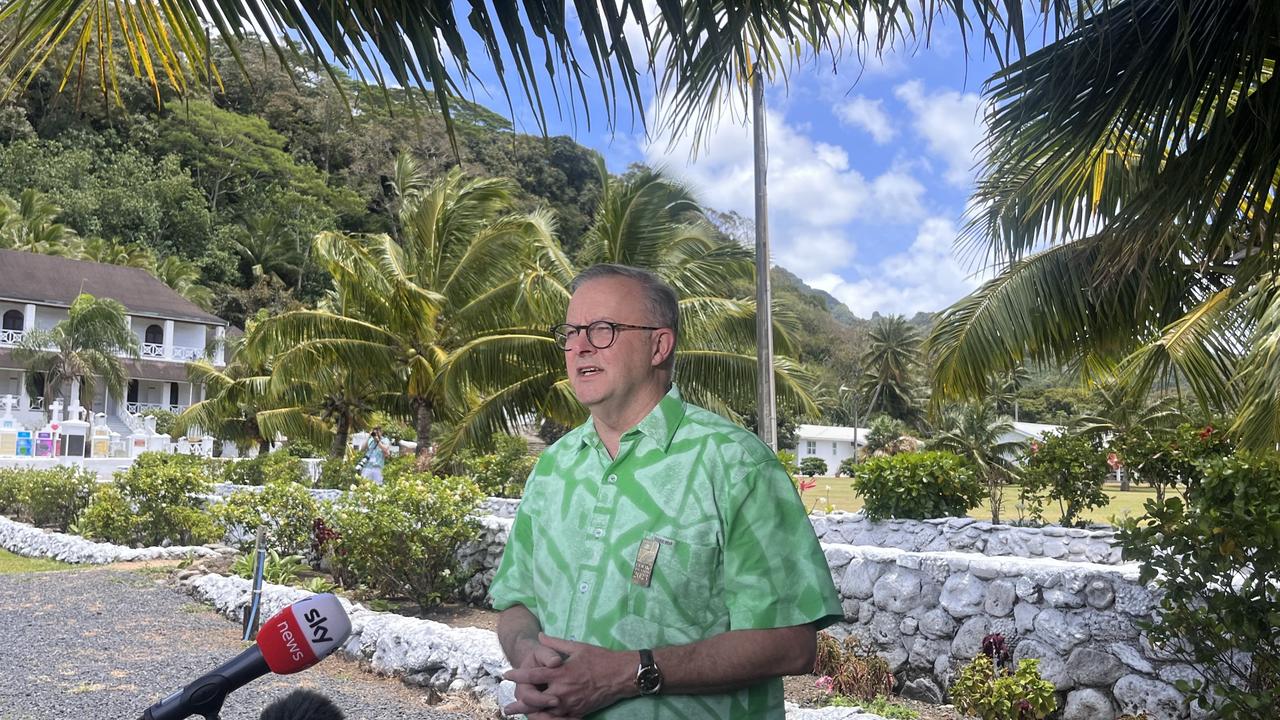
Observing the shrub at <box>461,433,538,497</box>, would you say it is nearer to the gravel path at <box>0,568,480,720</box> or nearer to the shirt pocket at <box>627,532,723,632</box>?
the gravel path at <box>0,568,480,720</box>

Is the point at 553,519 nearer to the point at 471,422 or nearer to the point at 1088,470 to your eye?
the point at 1088,470

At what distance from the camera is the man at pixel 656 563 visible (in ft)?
5.66

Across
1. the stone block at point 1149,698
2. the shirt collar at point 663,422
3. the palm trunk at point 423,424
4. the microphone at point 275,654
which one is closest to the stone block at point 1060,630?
the stone block at point 1149,698

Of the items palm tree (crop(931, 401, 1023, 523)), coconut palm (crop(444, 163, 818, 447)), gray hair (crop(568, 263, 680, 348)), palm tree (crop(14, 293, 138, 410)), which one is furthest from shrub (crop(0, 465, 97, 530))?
palm tree (crop(931, 401, 1023, 523))

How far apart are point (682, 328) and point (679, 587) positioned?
14453 millimetres

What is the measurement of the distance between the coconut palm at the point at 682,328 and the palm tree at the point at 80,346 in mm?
30311

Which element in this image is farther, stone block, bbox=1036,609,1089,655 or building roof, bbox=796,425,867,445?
building roof, bbox=796,425,867,445

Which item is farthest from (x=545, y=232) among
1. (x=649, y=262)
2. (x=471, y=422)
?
(x=471, y=422)

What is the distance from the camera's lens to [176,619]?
31.4 ft

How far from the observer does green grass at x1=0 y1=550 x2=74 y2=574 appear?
13149mm

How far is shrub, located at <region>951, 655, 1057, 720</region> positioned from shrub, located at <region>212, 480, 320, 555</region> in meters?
8.73

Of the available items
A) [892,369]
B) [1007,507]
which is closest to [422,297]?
[1007,507]

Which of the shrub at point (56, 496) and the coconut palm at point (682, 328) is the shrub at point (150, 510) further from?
the coconut palm at point (682, 328)

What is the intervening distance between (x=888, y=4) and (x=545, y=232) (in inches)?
643
